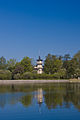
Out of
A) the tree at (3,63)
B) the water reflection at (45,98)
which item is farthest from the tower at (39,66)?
the water reflection at (45,98)

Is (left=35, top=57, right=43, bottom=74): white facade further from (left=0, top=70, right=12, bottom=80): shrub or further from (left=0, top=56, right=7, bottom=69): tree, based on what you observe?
(left=0, top=70, right=12, bottom=80): shrub


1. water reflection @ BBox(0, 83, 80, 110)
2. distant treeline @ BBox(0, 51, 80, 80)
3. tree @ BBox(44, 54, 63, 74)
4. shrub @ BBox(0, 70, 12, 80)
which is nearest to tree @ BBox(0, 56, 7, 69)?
distant treeline @ BBox(0, 51, 80, 80)

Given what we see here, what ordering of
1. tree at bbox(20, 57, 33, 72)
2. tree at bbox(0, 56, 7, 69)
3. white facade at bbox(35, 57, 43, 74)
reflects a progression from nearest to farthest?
tree at bbox(20, 57, 33, 72)
white facade at bbox(35, 57, 43, 74)
tree at bbox(0, 56, 7, 69)

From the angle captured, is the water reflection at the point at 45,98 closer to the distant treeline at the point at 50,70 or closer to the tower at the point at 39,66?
the distant treeline at the point at 50,70

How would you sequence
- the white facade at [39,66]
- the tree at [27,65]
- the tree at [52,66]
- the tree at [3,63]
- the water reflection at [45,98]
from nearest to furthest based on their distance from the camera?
the water reflection at [45,98] < the tree at [52,66] < the tree at [27,65] < the white facade at [39,66] < the tree at [3,63]

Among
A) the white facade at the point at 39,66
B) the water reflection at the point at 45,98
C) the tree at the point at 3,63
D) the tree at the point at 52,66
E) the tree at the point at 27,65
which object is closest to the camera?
the water reflection at the point at 45,98

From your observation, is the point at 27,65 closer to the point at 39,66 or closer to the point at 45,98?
the point at 39,66

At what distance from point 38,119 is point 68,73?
64487 millimetres

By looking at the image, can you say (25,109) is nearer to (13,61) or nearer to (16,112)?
(16,112)

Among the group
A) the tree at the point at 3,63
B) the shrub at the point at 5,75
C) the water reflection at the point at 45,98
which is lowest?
the water reflection at the point at 45,98

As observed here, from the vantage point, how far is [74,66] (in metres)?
77.2

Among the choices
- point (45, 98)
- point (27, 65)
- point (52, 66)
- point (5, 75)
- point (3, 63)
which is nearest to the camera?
point (45, 98)

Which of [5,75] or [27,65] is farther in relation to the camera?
[27,65]

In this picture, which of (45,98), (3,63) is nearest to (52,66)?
(3,63)
